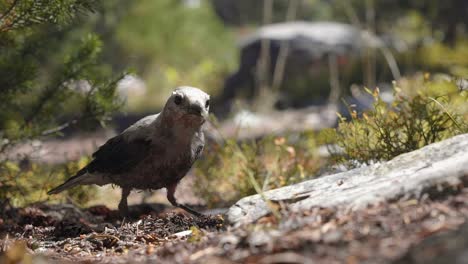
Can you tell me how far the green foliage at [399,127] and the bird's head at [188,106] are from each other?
875 mm

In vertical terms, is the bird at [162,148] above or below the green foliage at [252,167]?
above

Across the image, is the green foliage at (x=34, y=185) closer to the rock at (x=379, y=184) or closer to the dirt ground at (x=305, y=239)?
the dirt ground at (x=305, y=239)

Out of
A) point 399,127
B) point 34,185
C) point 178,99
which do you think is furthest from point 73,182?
point 399,127

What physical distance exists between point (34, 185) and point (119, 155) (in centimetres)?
114

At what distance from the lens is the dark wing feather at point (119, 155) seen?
12.0 feet

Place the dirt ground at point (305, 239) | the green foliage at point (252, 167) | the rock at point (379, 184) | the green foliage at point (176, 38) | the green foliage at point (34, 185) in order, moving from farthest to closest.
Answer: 1. the green foliage at point (176, 38)
2. the green foliage at point (252, 167)
3. the green foliage at point (34, 185)
4. the rock at point (379, 184)
5. the dirt ground at point (305, 239)

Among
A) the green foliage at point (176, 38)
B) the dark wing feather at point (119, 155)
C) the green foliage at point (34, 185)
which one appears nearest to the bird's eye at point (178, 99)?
the dark wing feather at point (119, 155)

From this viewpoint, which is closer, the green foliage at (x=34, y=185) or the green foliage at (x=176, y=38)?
the green foliage at (x=34, y=185)

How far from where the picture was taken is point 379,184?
2.47 meters

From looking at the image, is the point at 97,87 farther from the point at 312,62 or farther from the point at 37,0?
the point at 312,62

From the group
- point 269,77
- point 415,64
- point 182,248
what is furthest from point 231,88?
point 182,248

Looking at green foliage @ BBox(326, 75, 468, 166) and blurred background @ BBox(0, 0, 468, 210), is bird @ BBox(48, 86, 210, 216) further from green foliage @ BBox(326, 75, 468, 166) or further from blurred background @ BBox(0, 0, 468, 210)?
green foliage @ BBox(326, 75, 468, 166)

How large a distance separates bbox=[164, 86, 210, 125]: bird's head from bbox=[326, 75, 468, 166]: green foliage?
88 cm

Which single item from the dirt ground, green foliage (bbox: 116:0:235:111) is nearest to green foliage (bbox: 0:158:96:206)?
the dirt ground
